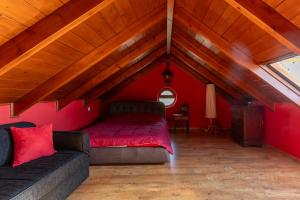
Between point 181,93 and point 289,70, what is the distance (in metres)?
3.81

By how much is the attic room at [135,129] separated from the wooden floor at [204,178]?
0.02m

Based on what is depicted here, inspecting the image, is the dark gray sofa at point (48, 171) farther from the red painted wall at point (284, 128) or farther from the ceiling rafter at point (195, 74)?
the ceiling rafter at point (195, 74)

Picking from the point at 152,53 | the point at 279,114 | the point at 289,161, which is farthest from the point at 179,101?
the point at 289,161

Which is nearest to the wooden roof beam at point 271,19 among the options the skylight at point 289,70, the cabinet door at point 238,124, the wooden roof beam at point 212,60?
the skylight at point 289,70

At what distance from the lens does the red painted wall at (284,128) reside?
405 cm

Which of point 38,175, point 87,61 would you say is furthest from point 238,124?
point 38,175

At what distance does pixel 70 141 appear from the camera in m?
3.04

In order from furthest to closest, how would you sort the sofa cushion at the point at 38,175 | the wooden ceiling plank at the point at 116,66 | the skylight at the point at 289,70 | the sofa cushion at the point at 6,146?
1. the wooden ceiling plank at the point at 116,66
2. the skylight at the point at 289,70
3. the sofa cushion at the point at 6,146
4. the sofa cushion at the point at 38,175

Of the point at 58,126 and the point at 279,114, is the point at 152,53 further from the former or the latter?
the point at 279,114

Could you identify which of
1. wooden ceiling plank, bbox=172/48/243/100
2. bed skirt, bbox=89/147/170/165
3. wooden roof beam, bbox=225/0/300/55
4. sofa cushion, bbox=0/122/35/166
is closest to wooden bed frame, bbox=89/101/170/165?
bed skirt, bbox=89/147/170/165

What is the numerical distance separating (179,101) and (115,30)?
4282 millimetres

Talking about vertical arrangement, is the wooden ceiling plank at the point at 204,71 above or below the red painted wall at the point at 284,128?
above

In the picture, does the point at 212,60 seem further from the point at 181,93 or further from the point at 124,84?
the point at 124,84

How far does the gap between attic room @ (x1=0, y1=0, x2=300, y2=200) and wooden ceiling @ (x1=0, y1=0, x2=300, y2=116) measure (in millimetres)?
12
